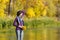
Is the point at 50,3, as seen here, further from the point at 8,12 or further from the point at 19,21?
the point at 19,21

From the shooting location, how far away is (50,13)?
4906 centimetres

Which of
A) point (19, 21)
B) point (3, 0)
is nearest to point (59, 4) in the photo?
point (3, 0)

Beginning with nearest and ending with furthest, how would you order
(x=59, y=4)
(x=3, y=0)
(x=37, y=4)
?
(x=3, y=0) → (x=37, y=4) → (x=59, y=4)

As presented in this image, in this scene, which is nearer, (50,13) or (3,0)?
(3,0)

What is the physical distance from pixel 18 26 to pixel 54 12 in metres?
37.8

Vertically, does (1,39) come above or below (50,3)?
below

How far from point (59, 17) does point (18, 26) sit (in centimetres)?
3836

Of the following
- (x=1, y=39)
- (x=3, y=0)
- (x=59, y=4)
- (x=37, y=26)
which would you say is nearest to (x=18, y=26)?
(x=1, y=39)

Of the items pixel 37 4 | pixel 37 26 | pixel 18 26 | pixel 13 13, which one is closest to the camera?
pixel 18 26

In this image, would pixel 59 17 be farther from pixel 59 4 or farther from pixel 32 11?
pixel 32 11

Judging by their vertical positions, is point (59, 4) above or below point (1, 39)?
above

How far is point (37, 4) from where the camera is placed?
45.3 m

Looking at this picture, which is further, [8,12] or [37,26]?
[8,12]

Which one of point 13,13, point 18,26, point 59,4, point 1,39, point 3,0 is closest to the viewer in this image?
point 18,26
